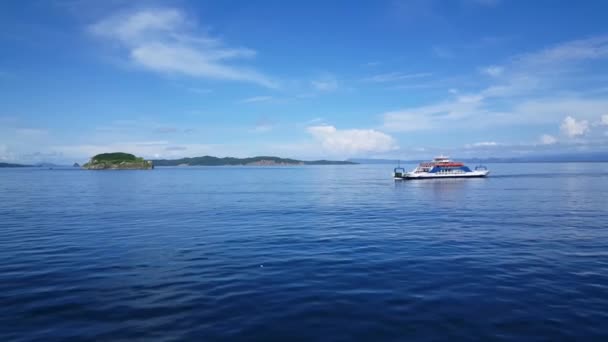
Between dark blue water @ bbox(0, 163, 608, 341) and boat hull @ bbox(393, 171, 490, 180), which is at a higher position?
boat hull @ bbox(393, 171, 490, 180)

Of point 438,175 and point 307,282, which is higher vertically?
point 438,175

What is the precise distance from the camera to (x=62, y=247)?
22.7 m

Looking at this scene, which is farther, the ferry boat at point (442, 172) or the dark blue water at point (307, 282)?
the ferry boat at point (442, 172)

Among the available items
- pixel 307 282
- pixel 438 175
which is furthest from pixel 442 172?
pixel 307 282

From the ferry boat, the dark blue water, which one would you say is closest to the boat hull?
the ferry boat

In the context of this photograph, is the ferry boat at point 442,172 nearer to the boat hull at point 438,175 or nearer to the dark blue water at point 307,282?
the boat hull at point 438,175

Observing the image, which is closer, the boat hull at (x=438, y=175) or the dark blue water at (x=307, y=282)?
the dark blue water at (x=307, y=282)

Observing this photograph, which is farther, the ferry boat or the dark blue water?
the ferry boat

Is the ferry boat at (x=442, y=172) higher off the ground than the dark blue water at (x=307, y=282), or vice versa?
the ferry boat at (x=442, y=172)

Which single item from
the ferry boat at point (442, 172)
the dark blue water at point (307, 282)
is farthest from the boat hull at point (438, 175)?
the dark blue water at point (307, 282)

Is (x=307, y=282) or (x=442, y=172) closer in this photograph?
(x=307, y=282)

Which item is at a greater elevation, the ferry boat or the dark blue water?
the ferry boat

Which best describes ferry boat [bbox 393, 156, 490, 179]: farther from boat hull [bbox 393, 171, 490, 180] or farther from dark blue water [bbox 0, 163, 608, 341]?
dark blue water [bbox 0, 163, 608, 341]

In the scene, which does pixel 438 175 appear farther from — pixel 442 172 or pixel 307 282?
pixel 307 282
